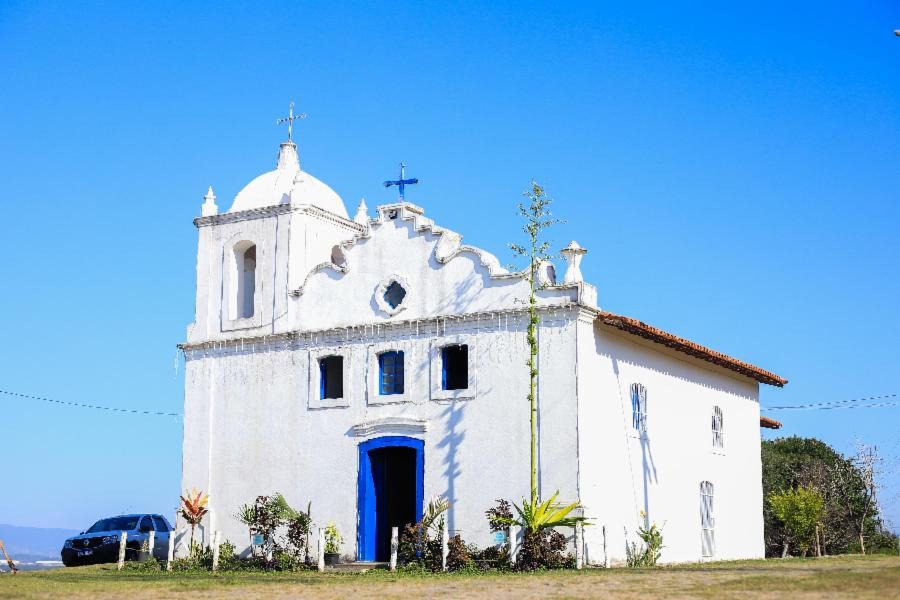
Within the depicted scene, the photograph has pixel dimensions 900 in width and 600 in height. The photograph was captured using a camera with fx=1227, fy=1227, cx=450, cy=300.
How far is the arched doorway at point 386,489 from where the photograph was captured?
2808cm

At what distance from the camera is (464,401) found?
2753cm

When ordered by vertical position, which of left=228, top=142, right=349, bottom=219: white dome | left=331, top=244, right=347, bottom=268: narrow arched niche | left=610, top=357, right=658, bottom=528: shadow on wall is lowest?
left=610, top=357, right=658, bottom=528: shadow on wall

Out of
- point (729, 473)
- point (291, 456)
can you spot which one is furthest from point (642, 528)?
point (291, 456)

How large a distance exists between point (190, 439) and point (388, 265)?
23.6 ft

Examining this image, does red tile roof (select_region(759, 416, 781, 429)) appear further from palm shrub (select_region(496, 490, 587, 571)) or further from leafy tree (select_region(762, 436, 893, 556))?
palm shrub (select_region(496, 490, 587, 571))

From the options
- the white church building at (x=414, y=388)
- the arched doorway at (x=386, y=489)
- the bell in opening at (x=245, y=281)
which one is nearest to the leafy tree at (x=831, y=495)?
the white church building at (x=414, y=388)

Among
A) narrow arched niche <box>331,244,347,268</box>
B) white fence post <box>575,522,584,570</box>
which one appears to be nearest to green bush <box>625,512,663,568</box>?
white fence post <box>575,522,584,570</box>

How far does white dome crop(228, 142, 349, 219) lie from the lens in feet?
104

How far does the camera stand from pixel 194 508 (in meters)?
30.1

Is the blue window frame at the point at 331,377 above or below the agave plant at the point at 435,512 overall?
above

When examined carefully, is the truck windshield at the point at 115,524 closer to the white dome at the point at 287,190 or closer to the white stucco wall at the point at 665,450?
the white dome at the point at 287,190

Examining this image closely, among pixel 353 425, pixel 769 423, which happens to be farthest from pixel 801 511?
pixel 353 425

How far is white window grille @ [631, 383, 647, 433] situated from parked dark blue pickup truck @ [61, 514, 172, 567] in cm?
1262

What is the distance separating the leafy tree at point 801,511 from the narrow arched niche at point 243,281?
16909 millimetres
